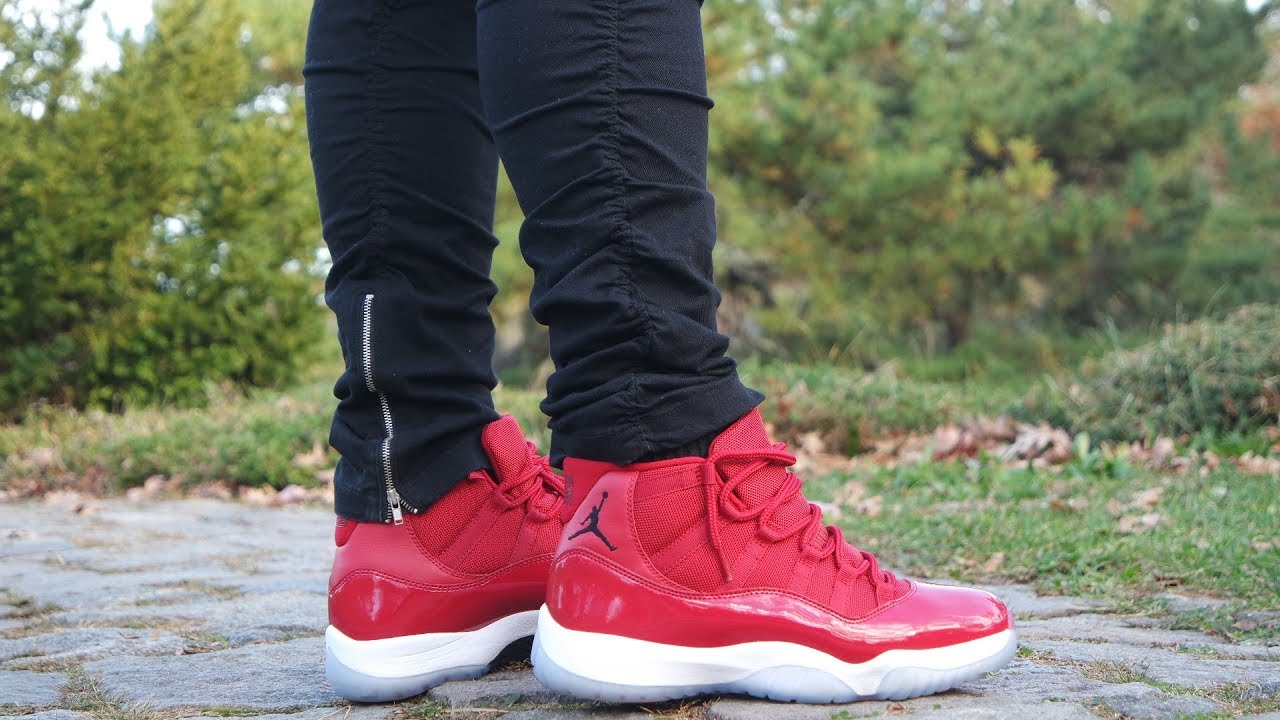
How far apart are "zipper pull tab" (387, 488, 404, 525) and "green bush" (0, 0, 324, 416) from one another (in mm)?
5644

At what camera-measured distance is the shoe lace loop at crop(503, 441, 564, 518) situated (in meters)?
1.34

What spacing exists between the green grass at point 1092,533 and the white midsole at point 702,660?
2.42 feet

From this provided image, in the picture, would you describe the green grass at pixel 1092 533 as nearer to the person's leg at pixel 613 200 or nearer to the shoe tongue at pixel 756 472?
the shoe tongue at pixel 756 472

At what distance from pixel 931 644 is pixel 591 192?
1.86ft

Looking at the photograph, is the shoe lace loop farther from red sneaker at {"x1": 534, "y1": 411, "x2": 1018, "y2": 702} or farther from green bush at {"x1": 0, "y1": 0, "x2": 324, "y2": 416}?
green bush at {"x1": 0, "y1": 0, "x2": 324, "y2": 416}

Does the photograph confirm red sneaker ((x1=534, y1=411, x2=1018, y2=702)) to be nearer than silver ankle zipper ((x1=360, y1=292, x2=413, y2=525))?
Yes

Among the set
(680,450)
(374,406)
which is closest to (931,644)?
(680,450)

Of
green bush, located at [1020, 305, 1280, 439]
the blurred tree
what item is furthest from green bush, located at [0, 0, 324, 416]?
green bush, located at [1020, 305, 1280, 439]

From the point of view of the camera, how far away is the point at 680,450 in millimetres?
1124

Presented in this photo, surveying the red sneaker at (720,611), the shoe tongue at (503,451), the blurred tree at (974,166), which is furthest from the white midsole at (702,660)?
the blurred tree at (974,166)

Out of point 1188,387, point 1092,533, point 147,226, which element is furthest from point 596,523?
point 147,226

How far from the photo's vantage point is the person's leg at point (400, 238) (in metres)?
1.29

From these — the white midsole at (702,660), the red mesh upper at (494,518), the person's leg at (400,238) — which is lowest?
the white midsole at (702,660)

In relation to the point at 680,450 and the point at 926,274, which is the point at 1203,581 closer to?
the point at 680,450
